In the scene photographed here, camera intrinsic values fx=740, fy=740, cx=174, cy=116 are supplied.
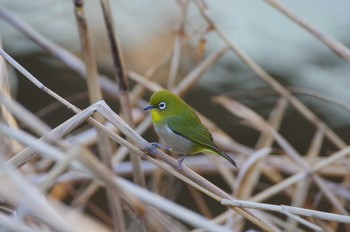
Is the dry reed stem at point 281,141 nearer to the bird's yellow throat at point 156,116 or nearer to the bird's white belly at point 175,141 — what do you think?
the bird's white belly at point 175,141

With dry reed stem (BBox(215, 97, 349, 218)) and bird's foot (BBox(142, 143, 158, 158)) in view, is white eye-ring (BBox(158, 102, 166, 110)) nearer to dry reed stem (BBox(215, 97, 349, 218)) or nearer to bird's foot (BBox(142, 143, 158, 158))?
bird's foot (BBox(142, 143, 158, 158))

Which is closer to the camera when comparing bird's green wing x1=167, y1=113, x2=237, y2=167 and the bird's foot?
the bird's foot

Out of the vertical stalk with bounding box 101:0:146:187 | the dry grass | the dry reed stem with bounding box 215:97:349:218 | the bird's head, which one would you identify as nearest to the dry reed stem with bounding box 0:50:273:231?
the dry grass

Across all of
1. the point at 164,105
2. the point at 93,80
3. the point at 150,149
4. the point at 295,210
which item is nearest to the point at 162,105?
the point at 164,105

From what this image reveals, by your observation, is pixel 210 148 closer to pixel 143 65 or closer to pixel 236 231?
pixel 236 231

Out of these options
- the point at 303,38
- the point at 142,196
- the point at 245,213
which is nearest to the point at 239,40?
the point at 303,38

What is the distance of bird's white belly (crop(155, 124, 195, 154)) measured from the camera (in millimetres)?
2527

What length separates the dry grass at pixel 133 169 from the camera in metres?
1.49

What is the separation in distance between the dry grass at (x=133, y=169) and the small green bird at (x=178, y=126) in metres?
0.12

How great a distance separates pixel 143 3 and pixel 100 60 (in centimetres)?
62

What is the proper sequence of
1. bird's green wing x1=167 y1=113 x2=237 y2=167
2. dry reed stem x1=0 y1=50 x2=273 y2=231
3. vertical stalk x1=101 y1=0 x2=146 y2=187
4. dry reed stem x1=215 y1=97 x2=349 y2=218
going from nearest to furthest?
dry reed stem x1=0 y1=50 x2=273 y2=231
vertical stalk x1=101 y1=0 x2=146 y2=187
bird's green wing x1=167 y1=113 x2=237 y2=167
dry reed stem x1=215 y1=97 x2=349 y2=218

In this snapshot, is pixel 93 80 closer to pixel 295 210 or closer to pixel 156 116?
pixel 156 116

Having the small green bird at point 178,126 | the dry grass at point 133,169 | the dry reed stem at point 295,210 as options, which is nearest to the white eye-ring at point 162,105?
the small green bird at point 178,126

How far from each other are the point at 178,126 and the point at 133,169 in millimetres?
239
